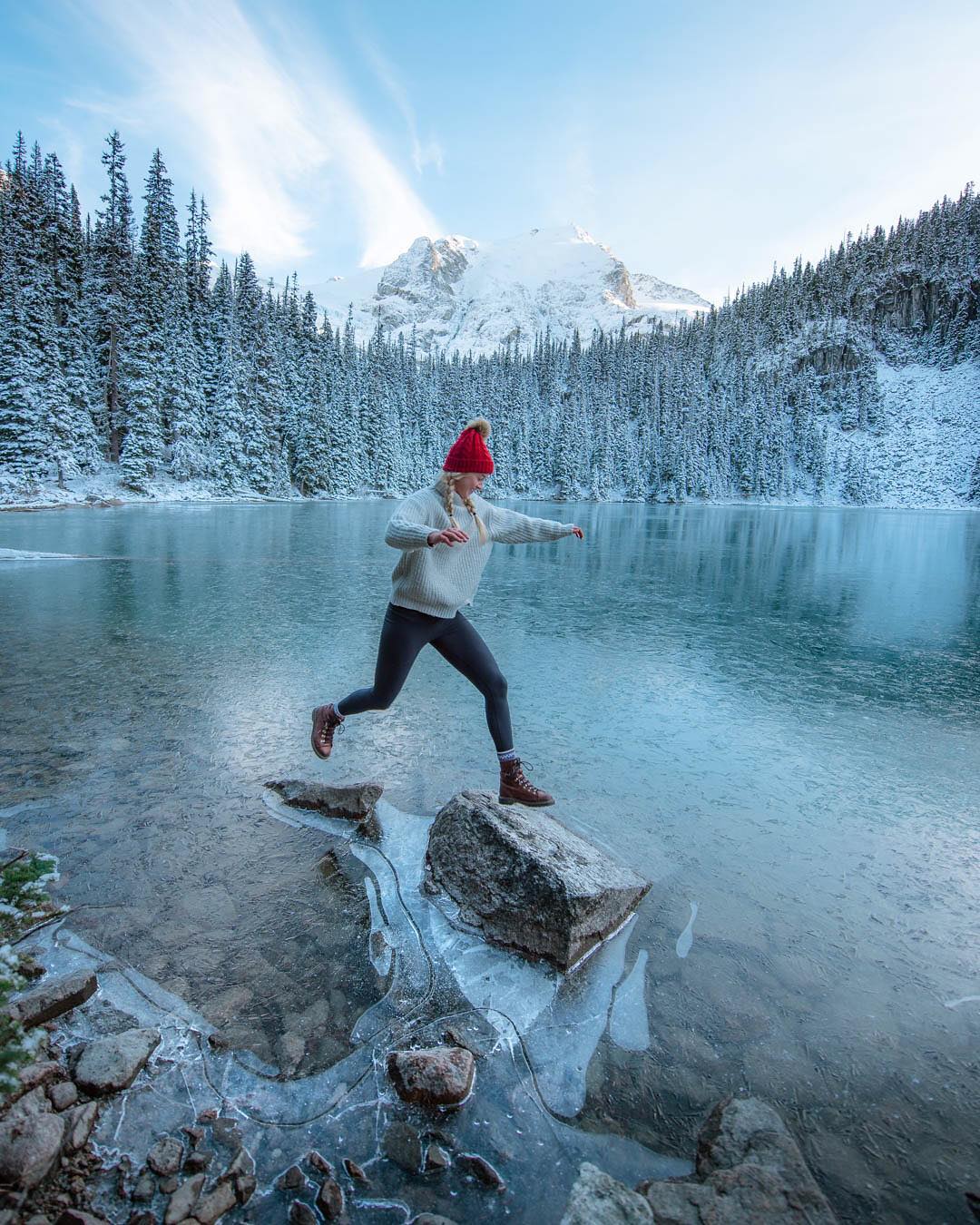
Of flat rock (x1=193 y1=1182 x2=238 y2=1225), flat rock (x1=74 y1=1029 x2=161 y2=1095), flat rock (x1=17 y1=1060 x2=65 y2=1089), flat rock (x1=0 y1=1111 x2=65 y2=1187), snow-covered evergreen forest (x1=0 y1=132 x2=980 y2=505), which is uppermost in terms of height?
snow-covered evergreen forest (x1=0 y1=132 x2=980 y2=505)

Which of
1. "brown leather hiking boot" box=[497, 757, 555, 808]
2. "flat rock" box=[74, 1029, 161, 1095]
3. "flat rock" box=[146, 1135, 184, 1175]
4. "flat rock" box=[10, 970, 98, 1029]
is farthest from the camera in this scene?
"brown leather hiking boot" box=[497, 757, 555, 808]

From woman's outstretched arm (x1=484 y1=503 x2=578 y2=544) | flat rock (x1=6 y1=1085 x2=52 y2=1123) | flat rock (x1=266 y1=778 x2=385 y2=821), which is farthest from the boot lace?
flat rock (x1=6 y1=1085 x2=52 y2=1123)

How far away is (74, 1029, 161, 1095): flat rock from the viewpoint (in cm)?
214

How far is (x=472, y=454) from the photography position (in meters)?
3.88

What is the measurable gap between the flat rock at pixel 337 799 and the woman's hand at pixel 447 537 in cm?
186

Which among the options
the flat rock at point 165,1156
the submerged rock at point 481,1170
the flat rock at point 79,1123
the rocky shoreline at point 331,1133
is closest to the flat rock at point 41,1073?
the rocky shoreline at point 331,1133

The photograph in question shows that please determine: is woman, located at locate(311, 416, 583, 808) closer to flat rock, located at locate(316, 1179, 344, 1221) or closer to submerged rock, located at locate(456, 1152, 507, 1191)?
submerged rock, located at locate(456, 1152, 507, 1191)

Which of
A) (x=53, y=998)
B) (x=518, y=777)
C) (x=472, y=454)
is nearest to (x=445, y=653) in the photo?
(x=518, y=777)

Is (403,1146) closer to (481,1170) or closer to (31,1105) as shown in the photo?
(481,1170)

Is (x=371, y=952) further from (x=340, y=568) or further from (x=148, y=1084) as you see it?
(x=340, y=568)

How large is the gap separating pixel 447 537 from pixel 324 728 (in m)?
2.07

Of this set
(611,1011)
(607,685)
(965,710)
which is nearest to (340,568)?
(607,685)

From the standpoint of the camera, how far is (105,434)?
1544 inches

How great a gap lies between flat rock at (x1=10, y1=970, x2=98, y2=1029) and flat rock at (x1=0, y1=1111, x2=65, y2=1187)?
504mm
